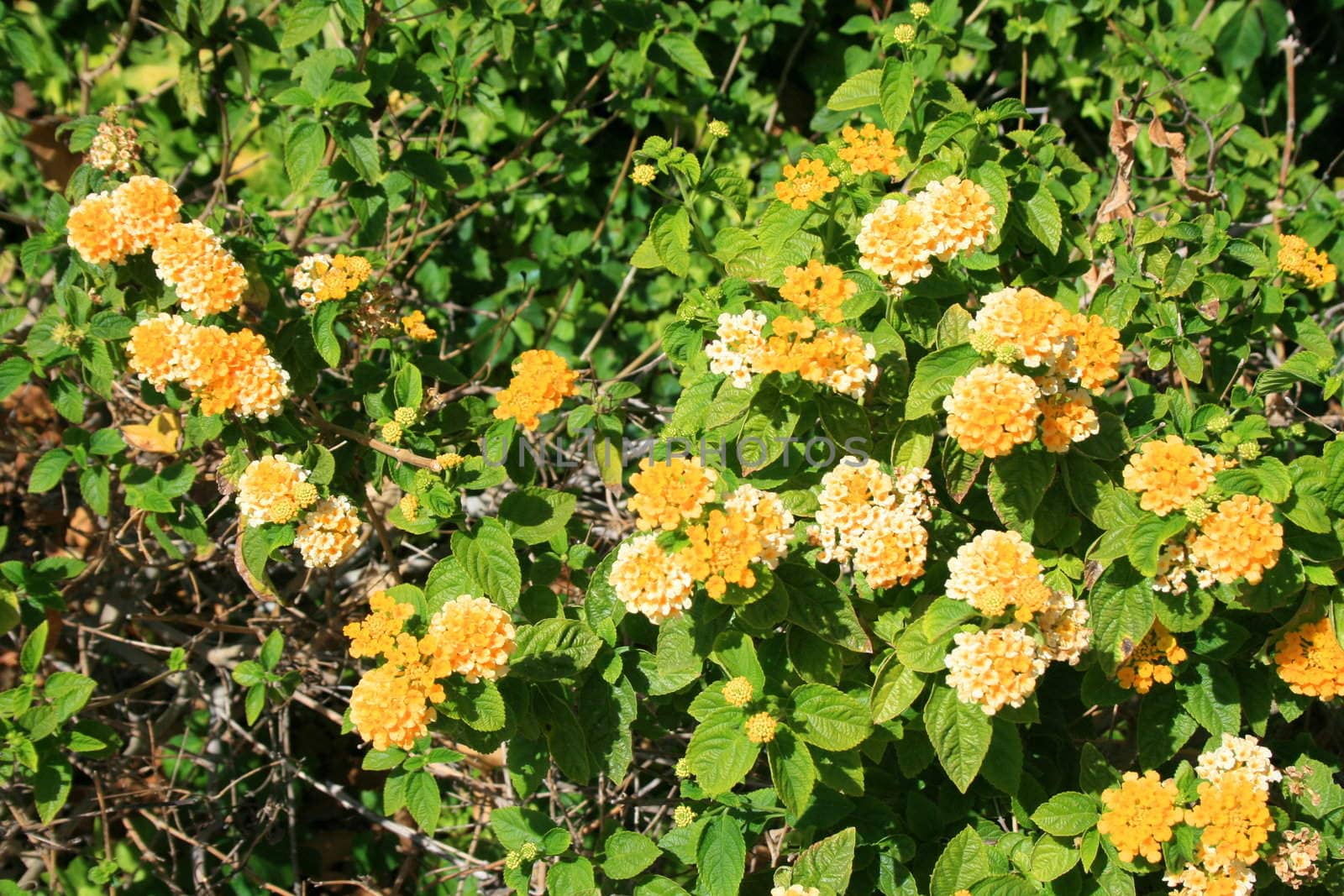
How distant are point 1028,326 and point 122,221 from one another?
69.0 inches

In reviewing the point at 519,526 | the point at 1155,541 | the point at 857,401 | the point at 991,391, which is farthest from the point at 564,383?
the point at 1155,541

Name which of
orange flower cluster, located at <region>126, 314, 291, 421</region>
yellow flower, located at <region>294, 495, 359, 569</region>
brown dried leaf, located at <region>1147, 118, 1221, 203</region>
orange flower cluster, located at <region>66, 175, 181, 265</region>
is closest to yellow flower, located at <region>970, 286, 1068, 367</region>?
brown dried leaf, located at <region>1147, 118, 1221, 203</region>

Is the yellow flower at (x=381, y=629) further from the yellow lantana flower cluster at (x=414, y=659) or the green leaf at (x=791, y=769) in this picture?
the green leaf at (x=791, y=769)

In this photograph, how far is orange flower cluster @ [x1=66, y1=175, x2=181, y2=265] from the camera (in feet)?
6.97

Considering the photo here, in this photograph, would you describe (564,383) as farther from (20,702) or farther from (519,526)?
(20,702)

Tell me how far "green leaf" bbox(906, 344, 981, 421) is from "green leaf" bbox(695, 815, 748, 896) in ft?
2.81

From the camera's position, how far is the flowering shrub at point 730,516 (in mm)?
1861

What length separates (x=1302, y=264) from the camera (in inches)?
91.0

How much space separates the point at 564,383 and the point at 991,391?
83cm

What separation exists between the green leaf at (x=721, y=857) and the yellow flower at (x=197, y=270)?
1.41 m

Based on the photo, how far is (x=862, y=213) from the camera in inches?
86.5

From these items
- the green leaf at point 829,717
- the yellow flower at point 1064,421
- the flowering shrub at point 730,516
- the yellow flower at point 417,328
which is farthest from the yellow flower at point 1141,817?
the yellow flower at point 417,328

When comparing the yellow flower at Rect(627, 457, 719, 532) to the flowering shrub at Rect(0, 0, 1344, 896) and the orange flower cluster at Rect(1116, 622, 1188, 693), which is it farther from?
the orange flower cluster at Rect(1116, 622, 1188, 693)

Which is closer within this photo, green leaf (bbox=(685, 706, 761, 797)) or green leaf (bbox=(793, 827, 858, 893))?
green leaf (bbox=(685, 706, 761, 797))
